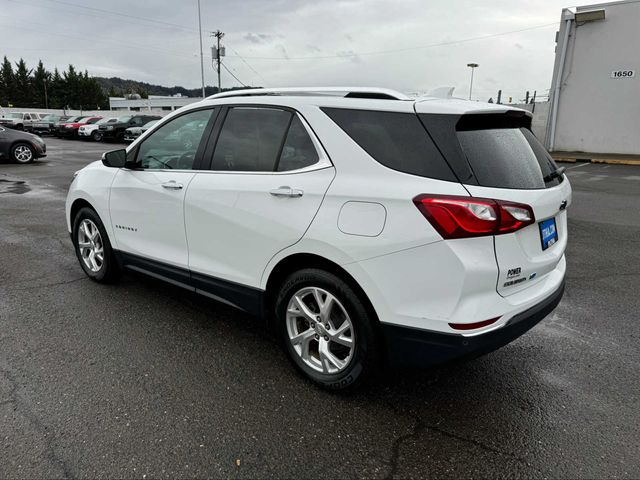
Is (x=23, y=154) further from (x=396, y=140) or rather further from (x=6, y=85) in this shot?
(x=6, y=85)

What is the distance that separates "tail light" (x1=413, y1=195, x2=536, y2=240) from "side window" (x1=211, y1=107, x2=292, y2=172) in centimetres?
114

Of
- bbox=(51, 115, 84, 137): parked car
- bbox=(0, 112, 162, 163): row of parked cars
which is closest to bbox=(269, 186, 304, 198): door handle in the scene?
bbox=(0, 112, 162, 163): row of parked cars

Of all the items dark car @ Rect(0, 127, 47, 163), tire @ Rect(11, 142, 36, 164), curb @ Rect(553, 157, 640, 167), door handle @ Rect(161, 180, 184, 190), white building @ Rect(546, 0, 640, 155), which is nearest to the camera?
door handle @ Rect(161, 180, 184, 190)

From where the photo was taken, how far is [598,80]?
1906cm

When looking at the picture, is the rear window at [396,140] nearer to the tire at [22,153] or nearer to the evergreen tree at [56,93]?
the tire at [22,153]

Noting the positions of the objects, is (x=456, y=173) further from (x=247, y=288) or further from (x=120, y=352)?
(x=120, y=352)

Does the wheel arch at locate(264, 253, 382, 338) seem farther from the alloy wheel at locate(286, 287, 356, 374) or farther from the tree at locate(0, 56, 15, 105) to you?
the tree at locate(0, 56, 15, 105)

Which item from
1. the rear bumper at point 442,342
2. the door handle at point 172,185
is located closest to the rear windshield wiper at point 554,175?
the rear bumper at point 442,342

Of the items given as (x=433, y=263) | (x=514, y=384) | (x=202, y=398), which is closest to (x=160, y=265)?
(x=202, y=398)

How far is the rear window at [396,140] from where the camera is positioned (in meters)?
A: 2.41

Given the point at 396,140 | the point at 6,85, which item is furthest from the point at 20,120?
the point at 6,85

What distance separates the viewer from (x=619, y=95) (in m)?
18.8

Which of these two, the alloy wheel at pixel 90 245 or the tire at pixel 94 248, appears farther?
the alloy wheel at pixel 90 245

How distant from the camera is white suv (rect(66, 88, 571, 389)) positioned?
232 cm
